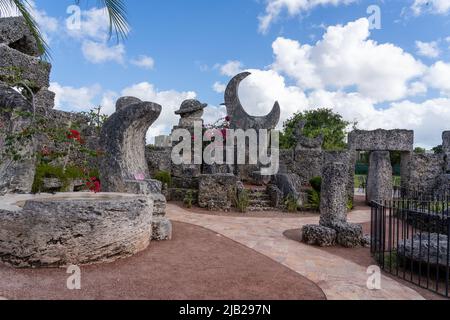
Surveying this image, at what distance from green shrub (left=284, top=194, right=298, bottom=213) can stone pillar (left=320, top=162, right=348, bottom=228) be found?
11.5ft

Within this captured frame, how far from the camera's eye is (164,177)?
11.4 metres

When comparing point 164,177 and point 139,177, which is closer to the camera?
point 139,177

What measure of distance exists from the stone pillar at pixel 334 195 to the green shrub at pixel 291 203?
11.5 ft

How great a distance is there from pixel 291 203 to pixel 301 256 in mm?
5269

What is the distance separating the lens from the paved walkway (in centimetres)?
391

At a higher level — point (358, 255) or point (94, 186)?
point (94, 186)

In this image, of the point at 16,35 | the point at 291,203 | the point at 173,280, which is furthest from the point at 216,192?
the point at 16,35

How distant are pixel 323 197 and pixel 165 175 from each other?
6.12 meters

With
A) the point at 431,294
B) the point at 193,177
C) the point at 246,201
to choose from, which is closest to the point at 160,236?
the point at 431,294

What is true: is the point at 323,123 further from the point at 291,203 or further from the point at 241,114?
the point at 291,203

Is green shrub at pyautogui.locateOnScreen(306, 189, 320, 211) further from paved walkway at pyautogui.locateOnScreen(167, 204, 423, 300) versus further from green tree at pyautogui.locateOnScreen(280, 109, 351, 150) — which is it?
green tree at pyautogui.locateOnScreen(280, 109, 351, 150)

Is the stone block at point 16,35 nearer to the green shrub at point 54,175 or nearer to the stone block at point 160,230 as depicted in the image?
the green shrub at point 54,175

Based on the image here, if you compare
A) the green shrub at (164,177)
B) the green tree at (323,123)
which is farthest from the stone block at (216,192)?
the green tree at (323,123)

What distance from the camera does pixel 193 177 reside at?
11.4 meters
